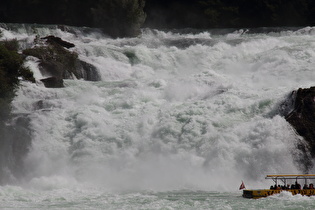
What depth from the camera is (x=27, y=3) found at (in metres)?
74.4

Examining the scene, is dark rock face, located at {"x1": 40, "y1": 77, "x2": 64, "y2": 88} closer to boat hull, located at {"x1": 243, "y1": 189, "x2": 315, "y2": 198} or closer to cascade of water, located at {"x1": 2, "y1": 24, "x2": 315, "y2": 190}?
cascade of water, located at {"x1": 2, "y1": 24, "x2": 315, "y2": 190}

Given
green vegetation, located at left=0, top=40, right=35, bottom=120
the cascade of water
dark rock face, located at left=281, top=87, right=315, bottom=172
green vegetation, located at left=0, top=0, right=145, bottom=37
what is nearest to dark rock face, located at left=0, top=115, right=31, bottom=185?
the cascade of water

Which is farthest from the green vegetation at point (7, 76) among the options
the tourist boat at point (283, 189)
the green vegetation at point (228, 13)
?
the green vegetation at point (228, 13)

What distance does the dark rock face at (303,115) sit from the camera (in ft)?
108

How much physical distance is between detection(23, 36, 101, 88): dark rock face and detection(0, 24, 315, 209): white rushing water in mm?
733

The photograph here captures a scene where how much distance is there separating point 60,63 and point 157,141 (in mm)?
11935

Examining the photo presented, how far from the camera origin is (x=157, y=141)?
33.8 metres

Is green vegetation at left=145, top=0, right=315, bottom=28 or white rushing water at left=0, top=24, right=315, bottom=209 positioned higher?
green vegetation at left=145, top=0, right=315, bottom=28

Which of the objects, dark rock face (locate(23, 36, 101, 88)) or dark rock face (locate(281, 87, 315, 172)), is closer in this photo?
dark rock face (locate(281, 87, 315, 172))

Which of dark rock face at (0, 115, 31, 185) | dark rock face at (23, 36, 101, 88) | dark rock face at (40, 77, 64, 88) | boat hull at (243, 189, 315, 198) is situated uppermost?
dark rock face at (23, 36, 101, 88)

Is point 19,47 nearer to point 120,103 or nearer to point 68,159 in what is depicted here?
point 120,103

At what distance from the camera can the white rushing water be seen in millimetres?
28281

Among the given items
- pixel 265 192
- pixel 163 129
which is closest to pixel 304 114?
A: pixel 163 129

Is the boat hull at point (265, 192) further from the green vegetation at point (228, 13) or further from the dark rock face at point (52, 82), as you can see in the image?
the green vegetation at point (228, 13)
